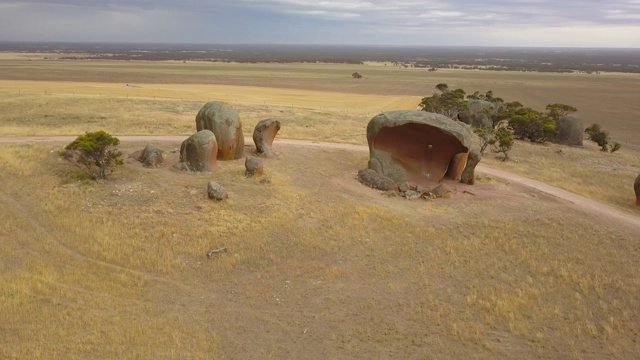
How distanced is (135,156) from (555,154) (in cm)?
3474

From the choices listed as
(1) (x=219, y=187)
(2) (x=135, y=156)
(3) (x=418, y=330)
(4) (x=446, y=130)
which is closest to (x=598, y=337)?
(3) (x=418, y=330)

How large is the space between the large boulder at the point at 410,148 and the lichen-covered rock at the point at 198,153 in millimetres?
9581

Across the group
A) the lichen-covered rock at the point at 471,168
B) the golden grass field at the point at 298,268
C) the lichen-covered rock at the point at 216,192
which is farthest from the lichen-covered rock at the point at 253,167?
the lichen-covered rock at the point at 471,168

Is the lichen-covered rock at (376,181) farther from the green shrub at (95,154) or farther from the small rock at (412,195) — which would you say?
the green shrub at (95,154)

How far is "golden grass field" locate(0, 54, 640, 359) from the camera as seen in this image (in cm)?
1516

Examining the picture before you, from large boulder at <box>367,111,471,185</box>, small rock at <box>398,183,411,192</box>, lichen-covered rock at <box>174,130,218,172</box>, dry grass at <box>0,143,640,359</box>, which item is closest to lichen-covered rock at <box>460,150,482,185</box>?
large boulder at <box>367,111,471,185</box>

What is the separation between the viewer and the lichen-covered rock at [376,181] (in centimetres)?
2878

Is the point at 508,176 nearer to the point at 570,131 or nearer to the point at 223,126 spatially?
the point at 223,126

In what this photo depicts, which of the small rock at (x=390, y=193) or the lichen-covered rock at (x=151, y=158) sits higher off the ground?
the lichen-covered rock at (x=151, y=158)

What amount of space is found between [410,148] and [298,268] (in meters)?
13.7

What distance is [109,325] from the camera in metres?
15.1

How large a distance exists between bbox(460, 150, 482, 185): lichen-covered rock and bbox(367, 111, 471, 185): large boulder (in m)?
0.80

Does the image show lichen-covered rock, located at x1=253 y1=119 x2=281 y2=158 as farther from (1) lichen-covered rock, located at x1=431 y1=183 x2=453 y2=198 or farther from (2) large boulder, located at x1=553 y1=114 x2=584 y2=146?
(2) large boulder, located at x1=553 y1=114 x2=584 y2=146

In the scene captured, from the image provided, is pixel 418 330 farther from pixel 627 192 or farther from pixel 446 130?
pixel 627 192
